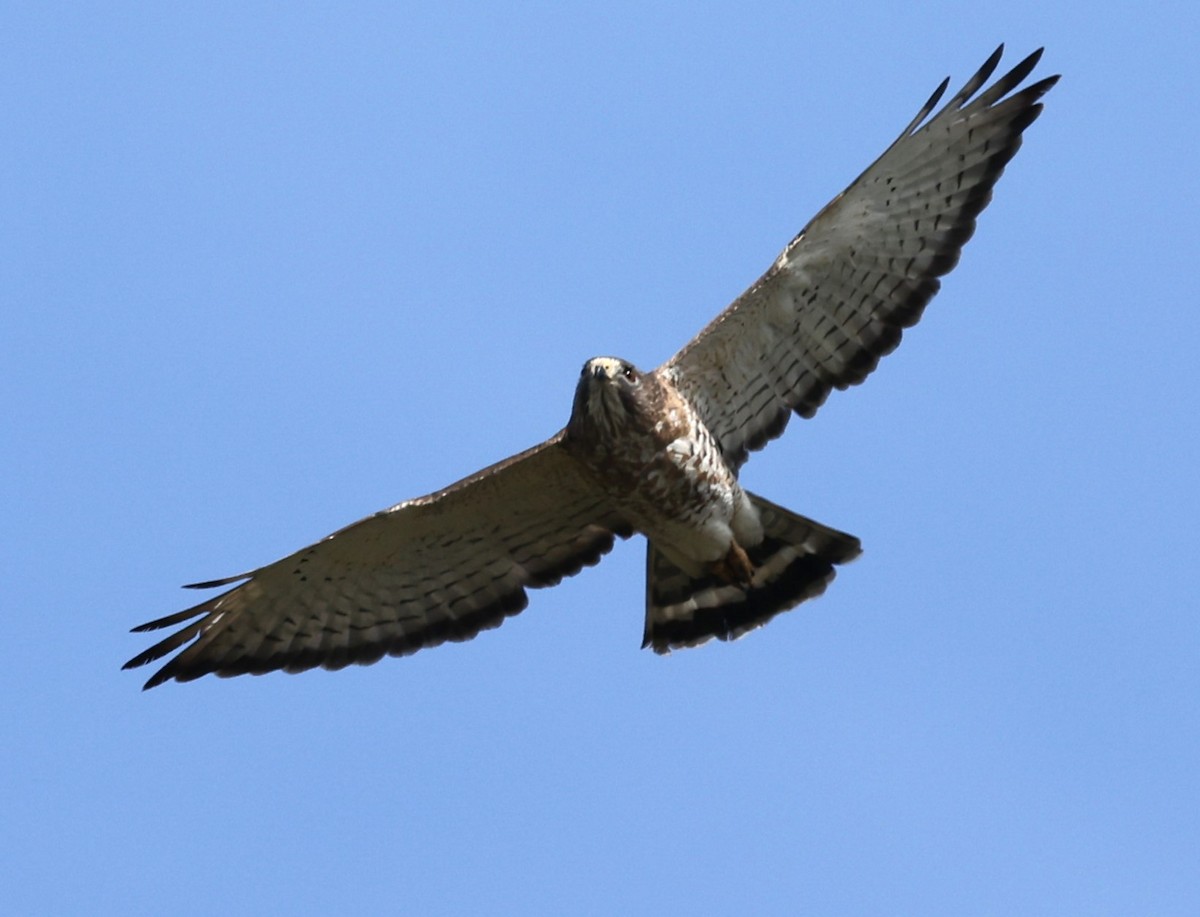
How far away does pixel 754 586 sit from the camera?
12477 millimetres

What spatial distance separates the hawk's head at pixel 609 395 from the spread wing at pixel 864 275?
567 mm

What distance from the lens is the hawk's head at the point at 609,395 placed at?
1128 cm

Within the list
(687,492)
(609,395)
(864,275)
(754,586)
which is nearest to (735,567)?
(754,586)

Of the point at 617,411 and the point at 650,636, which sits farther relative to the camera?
the point at 650,636

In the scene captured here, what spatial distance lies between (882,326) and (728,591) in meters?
1.77

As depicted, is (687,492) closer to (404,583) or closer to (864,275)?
(864,275)

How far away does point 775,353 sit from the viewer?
12.1 meters

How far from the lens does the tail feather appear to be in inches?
486

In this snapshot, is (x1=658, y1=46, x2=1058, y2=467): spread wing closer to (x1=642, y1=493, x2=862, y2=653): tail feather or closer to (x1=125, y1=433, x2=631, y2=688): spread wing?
(x1=642, y1=493, x2=862, y2=653): tail feather

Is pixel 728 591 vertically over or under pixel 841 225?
under

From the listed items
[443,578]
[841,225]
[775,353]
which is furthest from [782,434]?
[443,578]

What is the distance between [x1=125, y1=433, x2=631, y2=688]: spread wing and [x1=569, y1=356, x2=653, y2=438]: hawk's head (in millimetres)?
637

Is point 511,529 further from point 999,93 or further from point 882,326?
point 999,93

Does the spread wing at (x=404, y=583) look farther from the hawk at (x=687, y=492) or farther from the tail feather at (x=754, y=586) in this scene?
the tail feather at (x=754, y=586)
